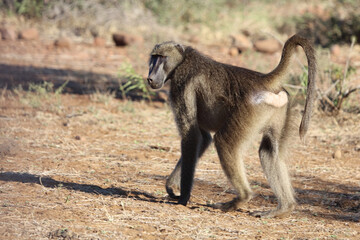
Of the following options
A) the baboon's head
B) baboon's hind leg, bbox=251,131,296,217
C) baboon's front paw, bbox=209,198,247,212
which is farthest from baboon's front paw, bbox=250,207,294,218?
the baboon's head

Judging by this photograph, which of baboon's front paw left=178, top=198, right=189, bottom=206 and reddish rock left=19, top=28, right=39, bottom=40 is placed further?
reddish rock left=19, top=28, right=39, bottom=40


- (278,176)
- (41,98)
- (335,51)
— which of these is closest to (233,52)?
(335,51)

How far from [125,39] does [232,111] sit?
8746mm

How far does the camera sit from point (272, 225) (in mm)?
3951

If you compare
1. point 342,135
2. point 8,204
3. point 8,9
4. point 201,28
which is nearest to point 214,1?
point 201,28

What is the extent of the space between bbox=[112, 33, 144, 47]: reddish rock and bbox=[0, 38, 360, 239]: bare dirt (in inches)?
170

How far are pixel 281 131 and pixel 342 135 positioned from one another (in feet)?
9.74

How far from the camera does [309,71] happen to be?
3.88 metres

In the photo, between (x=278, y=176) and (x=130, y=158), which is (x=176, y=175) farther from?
(x=130, y=158)

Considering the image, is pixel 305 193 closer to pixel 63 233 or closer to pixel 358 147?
pixel 358 147

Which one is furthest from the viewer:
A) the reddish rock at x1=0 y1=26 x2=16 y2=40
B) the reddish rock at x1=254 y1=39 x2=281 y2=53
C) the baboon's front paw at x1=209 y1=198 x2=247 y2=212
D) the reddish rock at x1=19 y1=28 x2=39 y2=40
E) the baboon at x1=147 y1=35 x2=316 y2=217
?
the reddish rock at x1=19 y1=28 x2=39 y2=40

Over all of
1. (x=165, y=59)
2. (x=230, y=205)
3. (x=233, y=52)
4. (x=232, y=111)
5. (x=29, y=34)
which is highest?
(x=165, y=59)

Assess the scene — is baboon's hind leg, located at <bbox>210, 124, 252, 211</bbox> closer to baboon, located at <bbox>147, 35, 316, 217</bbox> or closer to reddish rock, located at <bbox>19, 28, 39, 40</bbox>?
baboon, located at <bbox>147, 35, 316, 217</bbox>

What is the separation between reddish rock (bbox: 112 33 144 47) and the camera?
40.5 feet
